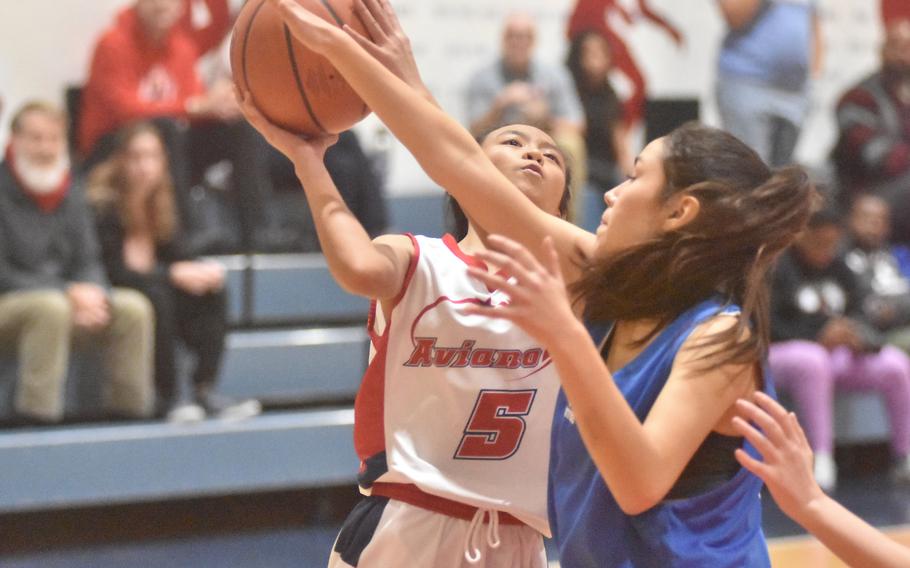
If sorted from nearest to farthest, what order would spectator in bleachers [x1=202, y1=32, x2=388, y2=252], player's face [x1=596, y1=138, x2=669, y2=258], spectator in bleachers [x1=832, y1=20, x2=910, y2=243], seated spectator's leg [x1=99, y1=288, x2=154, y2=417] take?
1. player's face [x1=596, y1=138, x2=669, y2=258]
2. seated spectator's leg [x1=99, y1=288, x2=154, y2=417]
3. spectator in bleachers [x1=202, y1=32, x2=388, y2=252]
4. spectator in bleachers [x1=832, y1=20, x2=910, y2=243]

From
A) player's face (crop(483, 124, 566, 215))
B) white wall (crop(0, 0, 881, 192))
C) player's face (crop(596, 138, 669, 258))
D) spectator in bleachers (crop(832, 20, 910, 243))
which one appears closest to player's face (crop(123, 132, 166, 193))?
white wall (crop(0, 0, 881, 192))

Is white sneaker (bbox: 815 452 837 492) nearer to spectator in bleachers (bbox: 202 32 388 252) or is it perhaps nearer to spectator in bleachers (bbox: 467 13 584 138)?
spectator in bleachers (bbox: 467 13 584 138)

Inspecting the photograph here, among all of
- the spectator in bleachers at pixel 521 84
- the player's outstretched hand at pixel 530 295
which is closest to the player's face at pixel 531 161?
the player's outstretched hand at pixel 530 295

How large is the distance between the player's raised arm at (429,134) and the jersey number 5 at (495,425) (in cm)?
43

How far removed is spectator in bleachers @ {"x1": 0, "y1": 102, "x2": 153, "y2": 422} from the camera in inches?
190

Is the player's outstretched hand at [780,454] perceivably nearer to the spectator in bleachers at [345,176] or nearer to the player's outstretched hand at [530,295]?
the player's outstretched hand at [530,295]

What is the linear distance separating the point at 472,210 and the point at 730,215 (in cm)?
41

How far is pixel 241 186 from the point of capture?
19.1 feet

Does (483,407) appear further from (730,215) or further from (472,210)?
(730,215)

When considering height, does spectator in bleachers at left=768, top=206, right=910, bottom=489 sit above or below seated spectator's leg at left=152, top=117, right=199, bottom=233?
below

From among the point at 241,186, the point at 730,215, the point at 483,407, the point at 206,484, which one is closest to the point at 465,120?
the point at 241,186

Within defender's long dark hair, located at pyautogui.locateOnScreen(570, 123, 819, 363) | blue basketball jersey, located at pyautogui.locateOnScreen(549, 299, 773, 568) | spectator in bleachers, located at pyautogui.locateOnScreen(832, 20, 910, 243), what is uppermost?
defender's long dark hair, located at pyautogui.locateOnScreen(570, 123, 819, 363)

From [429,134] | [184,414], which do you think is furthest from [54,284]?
[429,134]

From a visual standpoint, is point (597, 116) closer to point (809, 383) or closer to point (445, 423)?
point (809, 383)
